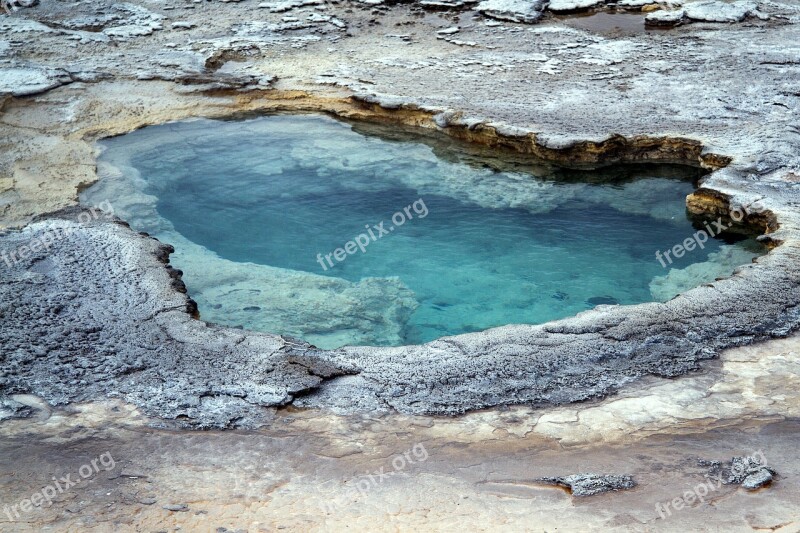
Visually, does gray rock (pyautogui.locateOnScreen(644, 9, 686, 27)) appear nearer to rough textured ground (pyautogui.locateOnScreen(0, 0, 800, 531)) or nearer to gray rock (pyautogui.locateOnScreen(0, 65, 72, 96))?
rough textured ground (pyautogui.locateOnScreen(0, 0, 800, 531))

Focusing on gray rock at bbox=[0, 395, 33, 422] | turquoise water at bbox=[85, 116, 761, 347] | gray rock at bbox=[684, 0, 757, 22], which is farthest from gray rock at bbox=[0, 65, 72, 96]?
gray rock at bbox=[684, 0, 757, 22]

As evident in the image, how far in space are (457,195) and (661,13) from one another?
359cm

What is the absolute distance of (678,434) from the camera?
10.2 ft

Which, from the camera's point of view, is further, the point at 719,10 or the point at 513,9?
the point at 513,9

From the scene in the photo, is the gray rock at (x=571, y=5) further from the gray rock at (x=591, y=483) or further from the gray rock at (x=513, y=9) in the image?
the gray rock at (x=591, y=483)

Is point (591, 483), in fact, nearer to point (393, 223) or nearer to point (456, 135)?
point (393, 223)

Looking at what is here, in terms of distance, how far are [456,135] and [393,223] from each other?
1140 mm

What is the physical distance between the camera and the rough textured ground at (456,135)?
3.16 m

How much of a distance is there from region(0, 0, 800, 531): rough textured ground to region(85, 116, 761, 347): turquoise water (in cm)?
25

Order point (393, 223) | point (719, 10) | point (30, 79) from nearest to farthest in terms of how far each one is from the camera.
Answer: point (393, 223)
point (30, 79)
point (719, 10)

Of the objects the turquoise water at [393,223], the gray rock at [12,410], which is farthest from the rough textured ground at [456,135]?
the turquoise water at [393,223]

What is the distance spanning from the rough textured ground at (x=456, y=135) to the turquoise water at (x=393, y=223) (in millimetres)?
246

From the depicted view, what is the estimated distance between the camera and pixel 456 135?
623 centimetres

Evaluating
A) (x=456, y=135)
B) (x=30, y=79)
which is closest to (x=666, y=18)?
(x=456, y=135)
